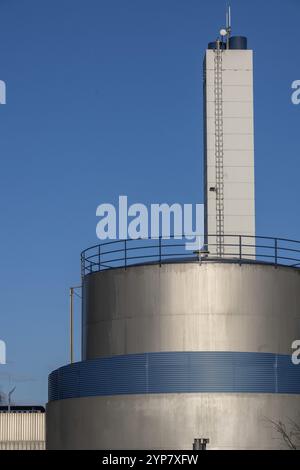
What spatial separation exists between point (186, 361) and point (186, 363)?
0.27 feet

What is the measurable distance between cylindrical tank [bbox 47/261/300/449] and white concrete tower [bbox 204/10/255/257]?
43.4ft

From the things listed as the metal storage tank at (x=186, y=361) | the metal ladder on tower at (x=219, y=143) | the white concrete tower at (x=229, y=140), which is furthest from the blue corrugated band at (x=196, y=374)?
the metal ladder on tower at (x=219, y=143)

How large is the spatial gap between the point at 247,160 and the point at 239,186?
1469 mm

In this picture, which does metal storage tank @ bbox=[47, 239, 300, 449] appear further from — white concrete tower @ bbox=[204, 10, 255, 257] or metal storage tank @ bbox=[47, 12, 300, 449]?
white concrete tower @ bbox=[204, 10, 255, 257]

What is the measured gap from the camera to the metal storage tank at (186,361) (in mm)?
49750

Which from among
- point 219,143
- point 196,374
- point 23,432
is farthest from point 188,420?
point 219,143

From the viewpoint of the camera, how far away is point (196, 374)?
5034cm

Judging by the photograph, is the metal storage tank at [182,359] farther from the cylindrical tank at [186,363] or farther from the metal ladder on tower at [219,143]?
the metal ladder on tower at [219,143]

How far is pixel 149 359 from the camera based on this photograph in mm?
50938

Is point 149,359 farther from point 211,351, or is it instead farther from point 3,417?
point 3,417

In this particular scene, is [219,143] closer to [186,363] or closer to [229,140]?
[229,140]

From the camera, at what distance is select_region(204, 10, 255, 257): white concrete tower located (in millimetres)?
66125

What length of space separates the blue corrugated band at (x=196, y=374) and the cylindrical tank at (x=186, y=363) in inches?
1.6

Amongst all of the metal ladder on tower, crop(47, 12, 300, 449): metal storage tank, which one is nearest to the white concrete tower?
the metal ladder on tower
